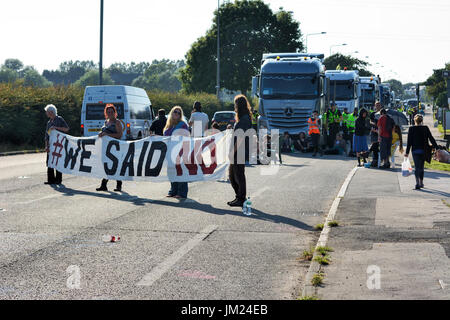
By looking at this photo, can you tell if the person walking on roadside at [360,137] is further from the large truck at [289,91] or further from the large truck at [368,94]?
the large truck at [368,94]

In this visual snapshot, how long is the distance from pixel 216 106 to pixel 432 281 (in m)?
53.7

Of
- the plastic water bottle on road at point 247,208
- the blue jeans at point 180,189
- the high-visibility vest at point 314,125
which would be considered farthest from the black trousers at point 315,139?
the plastic water bottle on road at point 247,208

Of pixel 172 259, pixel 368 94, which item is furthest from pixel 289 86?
pixel 172 259

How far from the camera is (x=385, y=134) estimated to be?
20547 millimetres

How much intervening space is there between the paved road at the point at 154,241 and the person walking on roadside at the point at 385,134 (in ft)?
16.6

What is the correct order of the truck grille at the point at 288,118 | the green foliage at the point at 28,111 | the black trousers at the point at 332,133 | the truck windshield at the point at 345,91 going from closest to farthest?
the black trousers at the point at 332,133 < the truck grille at the point at 288,118 < the green foliage at the point at 28,111 < the truck windshield at the point at 345,91

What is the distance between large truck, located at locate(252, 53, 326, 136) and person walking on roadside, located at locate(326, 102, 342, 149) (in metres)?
0.52

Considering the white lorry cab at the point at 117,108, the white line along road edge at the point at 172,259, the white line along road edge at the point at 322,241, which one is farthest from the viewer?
the white lorry cab at the point at 117,108

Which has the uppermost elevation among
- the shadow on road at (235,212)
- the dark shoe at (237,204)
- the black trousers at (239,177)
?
the black trousers at (239,177)

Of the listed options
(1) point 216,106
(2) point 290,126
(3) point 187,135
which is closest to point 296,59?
(2) point 290,126

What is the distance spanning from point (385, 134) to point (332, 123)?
7.98 meters

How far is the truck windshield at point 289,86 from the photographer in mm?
28656

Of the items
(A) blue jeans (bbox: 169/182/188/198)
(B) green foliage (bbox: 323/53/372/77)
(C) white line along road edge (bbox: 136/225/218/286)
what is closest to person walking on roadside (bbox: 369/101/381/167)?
(A) blue jeans (bbox: 169/182/188/198)

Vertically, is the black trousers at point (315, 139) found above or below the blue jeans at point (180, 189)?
above
